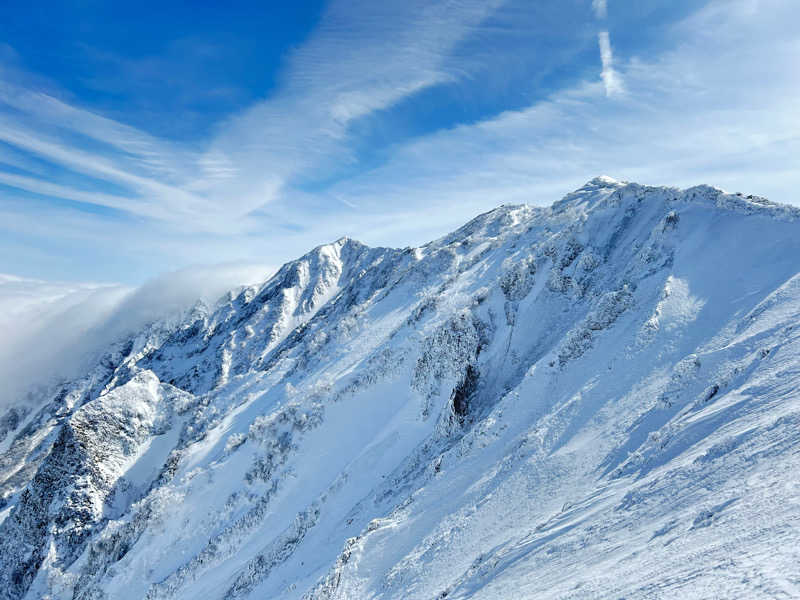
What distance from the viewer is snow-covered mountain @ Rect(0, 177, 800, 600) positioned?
10695 millimetres

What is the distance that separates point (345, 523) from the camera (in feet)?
78.1

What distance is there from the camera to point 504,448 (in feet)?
65.5

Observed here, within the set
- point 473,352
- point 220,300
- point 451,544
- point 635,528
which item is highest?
point 220,300

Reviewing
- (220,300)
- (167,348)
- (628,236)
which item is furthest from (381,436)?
(220,300)

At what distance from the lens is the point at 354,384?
35875 mm

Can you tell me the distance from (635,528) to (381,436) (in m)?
20.8

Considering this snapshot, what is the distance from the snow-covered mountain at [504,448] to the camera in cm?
1070

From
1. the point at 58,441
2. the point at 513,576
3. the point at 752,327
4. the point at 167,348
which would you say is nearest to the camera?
the point at 513,576

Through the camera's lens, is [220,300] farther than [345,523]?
Yes

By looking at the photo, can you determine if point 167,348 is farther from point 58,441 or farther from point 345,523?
point 345,523

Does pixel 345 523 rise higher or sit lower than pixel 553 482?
lower

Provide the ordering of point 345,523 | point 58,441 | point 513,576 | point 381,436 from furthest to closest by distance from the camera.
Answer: point 58,441, point 381,436, point 345,523, point 513,576

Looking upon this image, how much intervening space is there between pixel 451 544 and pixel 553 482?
4770 millimetres

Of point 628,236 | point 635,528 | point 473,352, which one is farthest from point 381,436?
point 628,236
